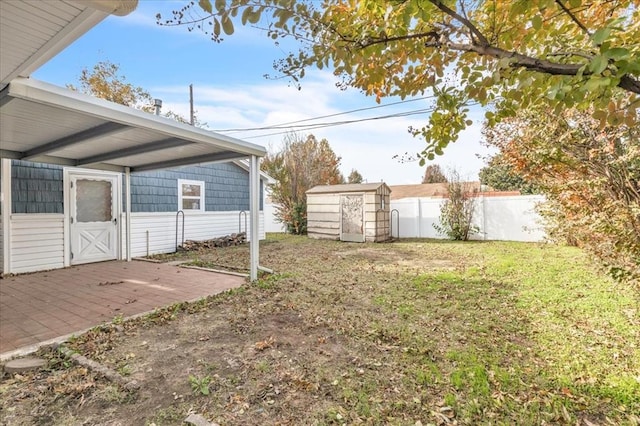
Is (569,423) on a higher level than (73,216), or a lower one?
lower

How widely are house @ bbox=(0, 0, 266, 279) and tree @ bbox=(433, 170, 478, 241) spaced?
715 centimetres

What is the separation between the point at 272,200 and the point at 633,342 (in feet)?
43.3

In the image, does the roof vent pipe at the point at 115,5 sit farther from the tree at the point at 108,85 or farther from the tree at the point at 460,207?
the tree at the point at 108,85

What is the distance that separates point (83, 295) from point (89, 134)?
2.40 m

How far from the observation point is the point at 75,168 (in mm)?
7242

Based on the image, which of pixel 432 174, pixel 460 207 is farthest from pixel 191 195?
pixel 432 174

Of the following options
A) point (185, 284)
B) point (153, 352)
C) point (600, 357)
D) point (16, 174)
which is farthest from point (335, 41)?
point (16, 174)

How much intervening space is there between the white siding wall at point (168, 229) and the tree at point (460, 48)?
8.06 meters

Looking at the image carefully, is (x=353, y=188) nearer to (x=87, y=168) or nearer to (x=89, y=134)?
(x=87, y=168)

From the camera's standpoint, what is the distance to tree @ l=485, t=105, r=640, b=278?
3.81 meters

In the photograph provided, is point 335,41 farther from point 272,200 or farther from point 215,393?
point 272,200

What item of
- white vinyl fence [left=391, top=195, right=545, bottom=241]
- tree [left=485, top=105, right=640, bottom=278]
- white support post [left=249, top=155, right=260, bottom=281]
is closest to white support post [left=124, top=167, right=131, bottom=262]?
white support post [left=249, top=155, right=260, bottom=281]

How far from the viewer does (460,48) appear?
167 centimetres

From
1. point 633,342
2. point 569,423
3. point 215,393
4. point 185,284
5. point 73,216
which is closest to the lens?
point 569,423
